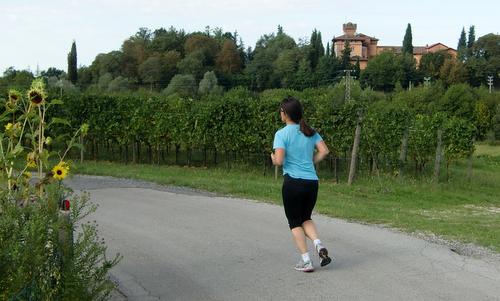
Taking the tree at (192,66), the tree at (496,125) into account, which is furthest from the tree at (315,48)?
the tree at (496,125)

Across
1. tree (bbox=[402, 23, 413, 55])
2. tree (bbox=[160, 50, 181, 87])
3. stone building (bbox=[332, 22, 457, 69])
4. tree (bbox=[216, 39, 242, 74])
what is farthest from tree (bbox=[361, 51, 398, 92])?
stone building (bbox=[332, 22, 457, 69])

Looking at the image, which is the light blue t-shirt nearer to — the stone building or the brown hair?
the brown hair

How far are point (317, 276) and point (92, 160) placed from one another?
17173 millimetres

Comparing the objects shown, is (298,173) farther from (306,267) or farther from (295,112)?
(306,267)

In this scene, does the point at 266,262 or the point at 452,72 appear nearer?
the point at 266,262

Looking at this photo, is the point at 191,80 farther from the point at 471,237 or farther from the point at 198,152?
the point at 471,237

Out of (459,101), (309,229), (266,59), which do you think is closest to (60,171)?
(309,229)

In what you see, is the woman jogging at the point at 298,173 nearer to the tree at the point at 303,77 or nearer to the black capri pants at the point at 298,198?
the black capri pants at the point at 298,198

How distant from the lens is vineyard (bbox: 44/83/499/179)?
1783cm

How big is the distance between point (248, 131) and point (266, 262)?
12.3 m

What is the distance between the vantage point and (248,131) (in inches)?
755

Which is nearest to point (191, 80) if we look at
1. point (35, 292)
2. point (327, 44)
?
point (327, 44)

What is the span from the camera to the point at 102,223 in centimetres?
980

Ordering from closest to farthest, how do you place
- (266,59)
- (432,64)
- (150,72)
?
1. (150,72)
2. (266,59)
3. (432,64)
